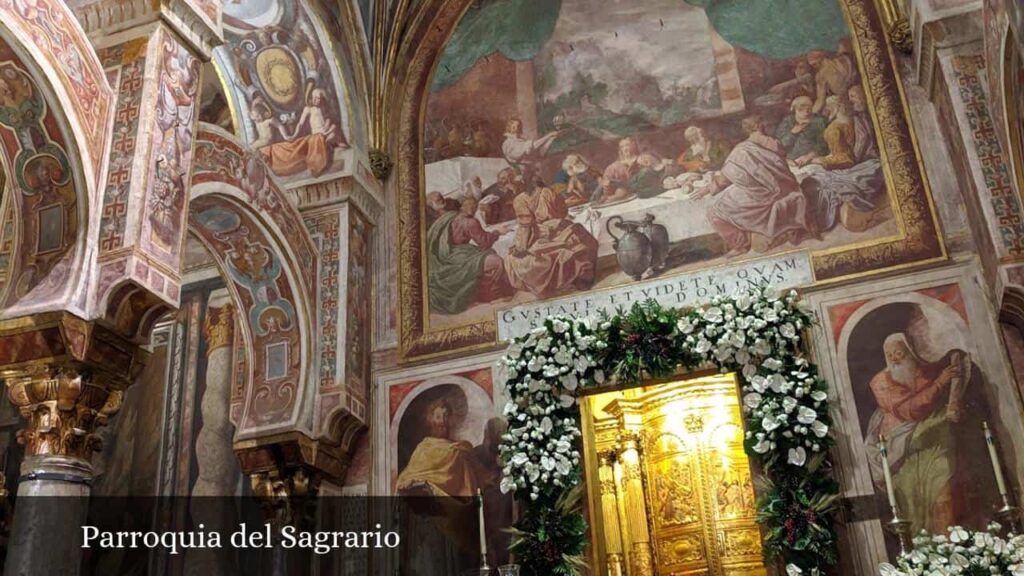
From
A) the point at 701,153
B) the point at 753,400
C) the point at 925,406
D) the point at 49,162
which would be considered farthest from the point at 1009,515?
the point at 49,162

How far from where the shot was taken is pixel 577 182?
436 inches

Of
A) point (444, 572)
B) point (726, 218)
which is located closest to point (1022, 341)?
point (726, 218)

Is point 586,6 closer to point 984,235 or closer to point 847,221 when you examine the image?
point 847,221

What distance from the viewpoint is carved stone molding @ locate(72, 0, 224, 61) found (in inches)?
303

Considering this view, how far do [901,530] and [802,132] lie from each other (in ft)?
14.2

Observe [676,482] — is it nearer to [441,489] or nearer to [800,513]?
[441,489]

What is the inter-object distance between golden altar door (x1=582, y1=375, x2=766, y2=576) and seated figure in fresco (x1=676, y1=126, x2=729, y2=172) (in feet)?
8.12

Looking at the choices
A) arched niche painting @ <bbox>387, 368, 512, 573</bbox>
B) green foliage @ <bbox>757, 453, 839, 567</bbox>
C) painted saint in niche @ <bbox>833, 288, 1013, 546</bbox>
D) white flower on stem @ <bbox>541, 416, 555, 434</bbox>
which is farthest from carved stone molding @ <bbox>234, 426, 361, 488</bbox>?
painted saint in niche @ <bbox>833, 288, 1013, 546</bbox>

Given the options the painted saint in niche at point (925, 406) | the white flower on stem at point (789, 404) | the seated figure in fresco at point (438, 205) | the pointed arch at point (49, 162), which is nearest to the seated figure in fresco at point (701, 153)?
the painted saint in niche at point (925, 406)

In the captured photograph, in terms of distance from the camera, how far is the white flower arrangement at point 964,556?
7332 millimetres

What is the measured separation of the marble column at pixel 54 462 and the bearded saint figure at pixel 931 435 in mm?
6419

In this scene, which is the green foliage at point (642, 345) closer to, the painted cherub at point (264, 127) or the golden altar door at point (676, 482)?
the golden altar door at point (676, 482)

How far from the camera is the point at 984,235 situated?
8.64 metres

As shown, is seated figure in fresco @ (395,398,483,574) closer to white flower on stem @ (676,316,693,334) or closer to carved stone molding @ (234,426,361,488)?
carved stone molding @ (234,426,361,488)
